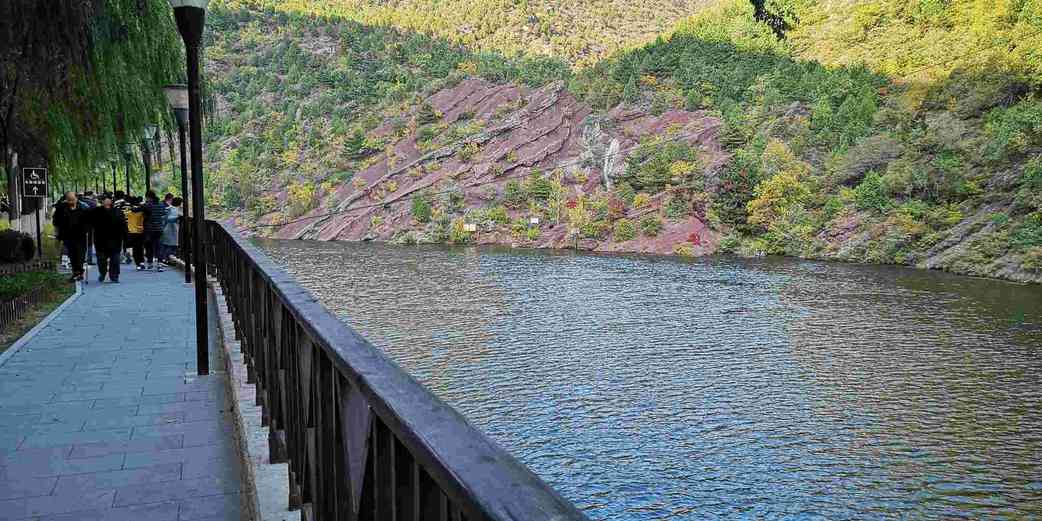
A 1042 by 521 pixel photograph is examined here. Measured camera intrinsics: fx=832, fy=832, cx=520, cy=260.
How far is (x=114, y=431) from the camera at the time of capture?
516 centimetres

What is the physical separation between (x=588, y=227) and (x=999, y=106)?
17.2 m

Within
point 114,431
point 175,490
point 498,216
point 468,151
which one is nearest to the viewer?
point 175,490

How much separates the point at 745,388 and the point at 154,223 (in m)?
11.4

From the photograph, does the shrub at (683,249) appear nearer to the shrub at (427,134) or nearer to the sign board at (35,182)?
the shrub at (427,134)

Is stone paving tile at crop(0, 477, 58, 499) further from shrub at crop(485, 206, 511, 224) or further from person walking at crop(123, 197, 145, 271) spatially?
shrub at crop(485, 206, 511, 224)

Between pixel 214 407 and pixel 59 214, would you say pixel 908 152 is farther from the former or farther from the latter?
pixel 214 407

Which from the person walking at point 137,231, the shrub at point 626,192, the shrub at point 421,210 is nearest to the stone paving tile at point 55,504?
the person walking at point 137,231

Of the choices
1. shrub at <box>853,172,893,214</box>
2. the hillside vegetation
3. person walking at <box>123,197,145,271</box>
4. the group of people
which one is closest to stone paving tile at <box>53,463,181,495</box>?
the group of people

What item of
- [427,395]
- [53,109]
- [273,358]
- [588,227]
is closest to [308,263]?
[588,227]

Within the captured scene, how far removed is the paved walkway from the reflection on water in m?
2.95

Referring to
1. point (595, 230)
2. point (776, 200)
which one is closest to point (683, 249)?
point (776, 200)

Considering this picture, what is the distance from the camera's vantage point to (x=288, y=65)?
73.2m

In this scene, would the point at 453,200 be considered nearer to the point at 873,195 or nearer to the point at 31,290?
the point at 873,195

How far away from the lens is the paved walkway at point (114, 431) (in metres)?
4.00
